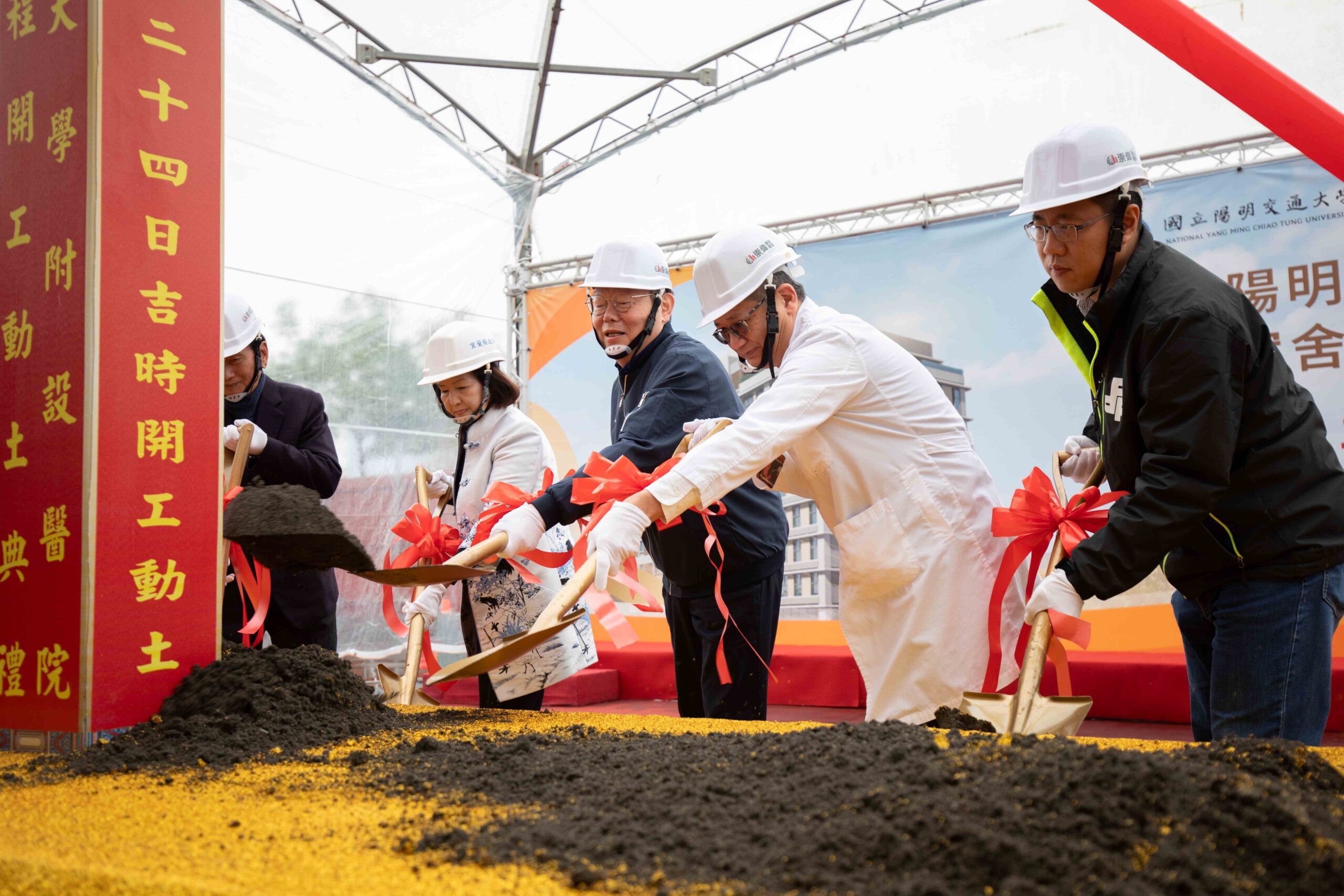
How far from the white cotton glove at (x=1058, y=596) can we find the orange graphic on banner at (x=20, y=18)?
1912 millimetres

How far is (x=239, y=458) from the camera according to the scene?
2.27m

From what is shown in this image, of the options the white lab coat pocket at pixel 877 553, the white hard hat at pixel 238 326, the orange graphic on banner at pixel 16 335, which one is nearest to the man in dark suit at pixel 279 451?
the white hard hat at pixel 238 326

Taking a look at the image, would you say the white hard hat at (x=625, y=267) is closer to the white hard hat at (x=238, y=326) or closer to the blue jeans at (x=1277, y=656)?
the white hard hat at (x=238, y=326)

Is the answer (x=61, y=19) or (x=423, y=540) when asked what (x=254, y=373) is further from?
(x=61, y=19)

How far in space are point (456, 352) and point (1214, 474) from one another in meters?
1.93

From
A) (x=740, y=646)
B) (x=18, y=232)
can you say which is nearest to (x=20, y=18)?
(x=18, y=232)

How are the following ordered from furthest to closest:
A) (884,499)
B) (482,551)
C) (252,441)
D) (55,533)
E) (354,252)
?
(354,252), (252,441), (482,551), (884,499), (55,533)

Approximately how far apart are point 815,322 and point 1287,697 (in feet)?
3.32

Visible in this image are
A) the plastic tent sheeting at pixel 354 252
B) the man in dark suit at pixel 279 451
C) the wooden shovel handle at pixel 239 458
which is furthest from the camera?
the plastic tent sheeting at pixel 354 252

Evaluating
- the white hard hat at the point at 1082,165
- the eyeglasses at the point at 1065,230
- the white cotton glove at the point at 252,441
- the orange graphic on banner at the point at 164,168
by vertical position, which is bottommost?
the white cotton glove at the point at 252,441

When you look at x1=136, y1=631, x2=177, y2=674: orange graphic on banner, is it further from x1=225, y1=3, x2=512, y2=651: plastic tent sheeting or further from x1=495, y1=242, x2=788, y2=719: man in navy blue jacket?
x1=225, y1=3, x2=512, y2=651: plastic tent sheeting

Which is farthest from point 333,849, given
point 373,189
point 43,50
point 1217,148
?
point 373,189

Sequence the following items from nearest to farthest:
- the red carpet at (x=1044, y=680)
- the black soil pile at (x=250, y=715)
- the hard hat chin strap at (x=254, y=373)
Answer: the black soil pile at (x=250, y=715)
the hard hat chin strap at (x=254, y=373)
the red carpet at (x=1044, y=680)

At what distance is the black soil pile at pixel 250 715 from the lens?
1255 millimetres
